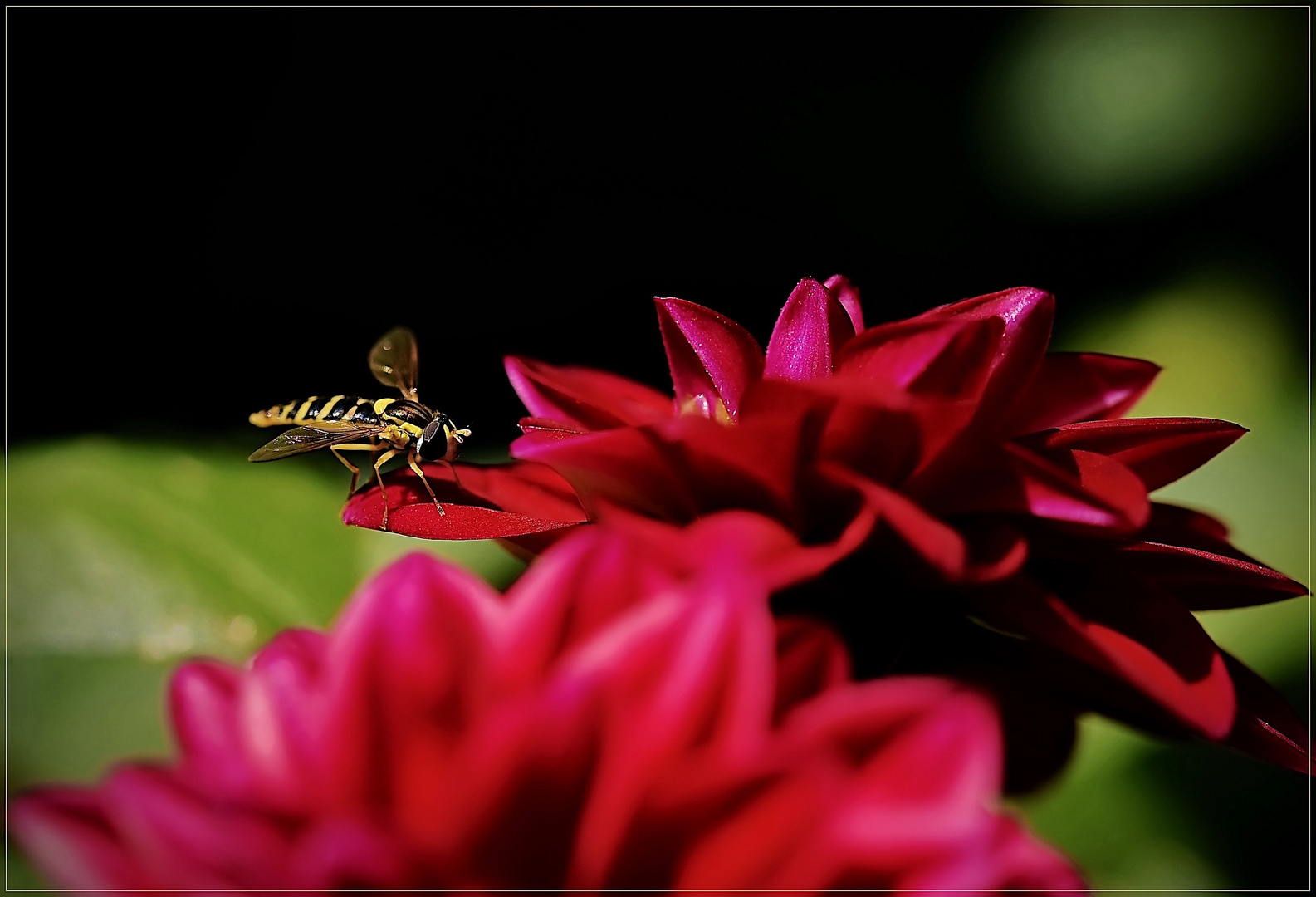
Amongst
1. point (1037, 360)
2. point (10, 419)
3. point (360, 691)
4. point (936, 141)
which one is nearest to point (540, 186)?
point (936, 141)

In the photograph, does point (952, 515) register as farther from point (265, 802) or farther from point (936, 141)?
point (936, 141)

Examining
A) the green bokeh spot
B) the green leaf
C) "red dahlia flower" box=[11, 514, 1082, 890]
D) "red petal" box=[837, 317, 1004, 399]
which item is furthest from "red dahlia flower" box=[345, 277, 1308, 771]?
the green bokeh spot

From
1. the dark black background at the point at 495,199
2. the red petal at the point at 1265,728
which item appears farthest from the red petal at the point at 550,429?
the dark black background at the point at 495,199

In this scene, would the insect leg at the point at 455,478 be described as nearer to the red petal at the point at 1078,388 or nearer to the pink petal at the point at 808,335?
the pink petal at the point at 808,335

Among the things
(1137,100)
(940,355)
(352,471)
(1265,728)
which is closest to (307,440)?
(352,471)

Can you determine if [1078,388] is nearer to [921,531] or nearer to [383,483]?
[921,531]

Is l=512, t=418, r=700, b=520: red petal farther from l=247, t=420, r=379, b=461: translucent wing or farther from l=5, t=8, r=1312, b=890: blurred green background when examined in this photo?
l=5, t=8, r=1312, b=890: blurred green background
